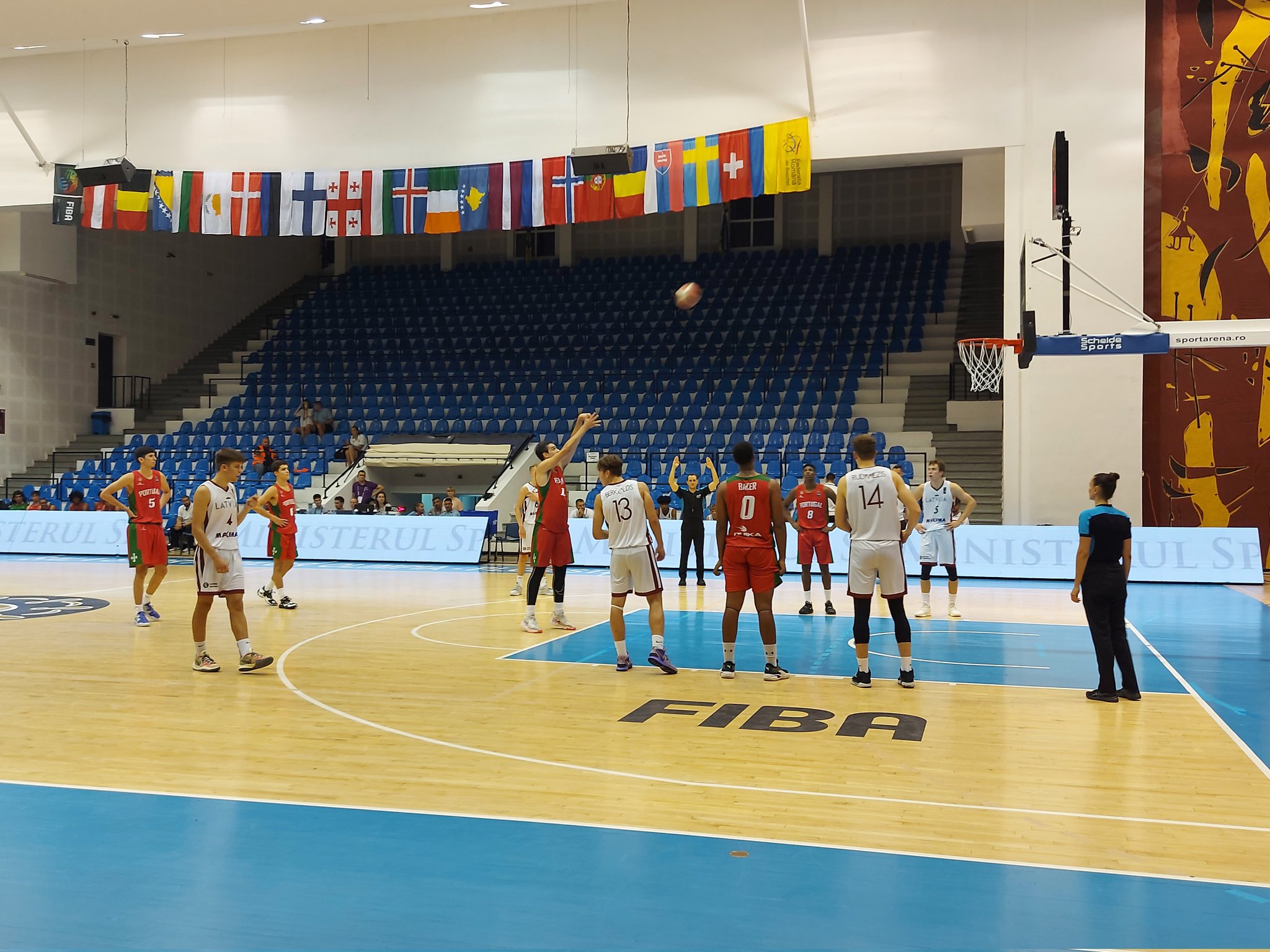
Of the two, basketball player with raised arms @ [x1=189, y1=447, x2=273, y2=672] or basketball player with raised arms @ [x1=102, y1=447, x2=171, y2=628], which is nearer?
basketball player with raised arms @ [x1=189, y1=447, x2=273, y2=672]

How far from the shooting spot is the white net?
1611 cm

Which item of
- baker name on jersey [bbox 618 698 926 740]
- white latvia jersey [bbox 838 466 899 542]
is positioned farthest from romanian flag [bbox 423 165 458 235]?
baker name on jersey [bbox 618 698 926 740]

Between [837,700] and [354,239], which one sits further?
[354,239]

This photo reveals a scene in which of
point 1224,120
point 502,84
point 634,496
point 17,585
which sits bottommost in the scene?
point 17,585

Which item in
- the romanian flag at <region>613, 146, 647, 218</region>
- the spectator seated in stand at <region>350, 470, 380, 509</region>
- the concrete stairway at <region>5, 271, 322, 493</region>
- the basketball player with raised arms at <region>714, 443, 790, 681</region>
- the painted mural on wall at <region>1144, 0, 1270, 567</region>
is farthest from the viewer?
the concrete stairway at <region>5, 271, 322, 493</region>

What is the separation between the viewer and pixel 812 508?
13367mm

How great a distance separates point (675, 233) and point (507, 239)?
18.4ft

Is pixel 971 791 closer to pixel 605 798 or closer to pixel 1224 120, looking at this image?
pixel 605 798

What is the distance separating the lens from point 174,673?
29.7ft

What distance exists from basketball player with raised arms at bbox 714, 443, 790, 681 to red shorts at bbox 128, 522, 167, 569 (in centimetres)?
695

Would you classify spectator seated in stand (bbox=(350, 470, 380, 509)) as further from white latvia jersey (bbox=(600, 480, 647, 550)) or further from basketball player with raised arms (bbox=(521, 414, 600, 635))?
white latvia jersey (bbox=(600, 480, 647, 550))

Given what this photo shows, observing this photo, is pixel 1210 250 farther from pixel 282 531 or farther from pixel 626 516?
pixel 282 531

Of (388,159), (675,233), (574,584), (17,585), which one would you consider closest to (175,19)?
(388,159)

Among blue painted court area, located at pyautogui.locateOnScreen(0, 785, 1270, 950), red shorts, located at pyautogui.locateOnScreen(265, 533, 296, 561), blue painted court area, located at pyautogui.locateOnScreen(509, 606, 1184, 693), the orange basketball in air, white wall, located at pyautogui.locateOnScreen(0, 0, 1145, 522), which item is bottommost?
blue painted court area, located at pyautogui.locateOnScreen(509, 606, 1184, 693)
